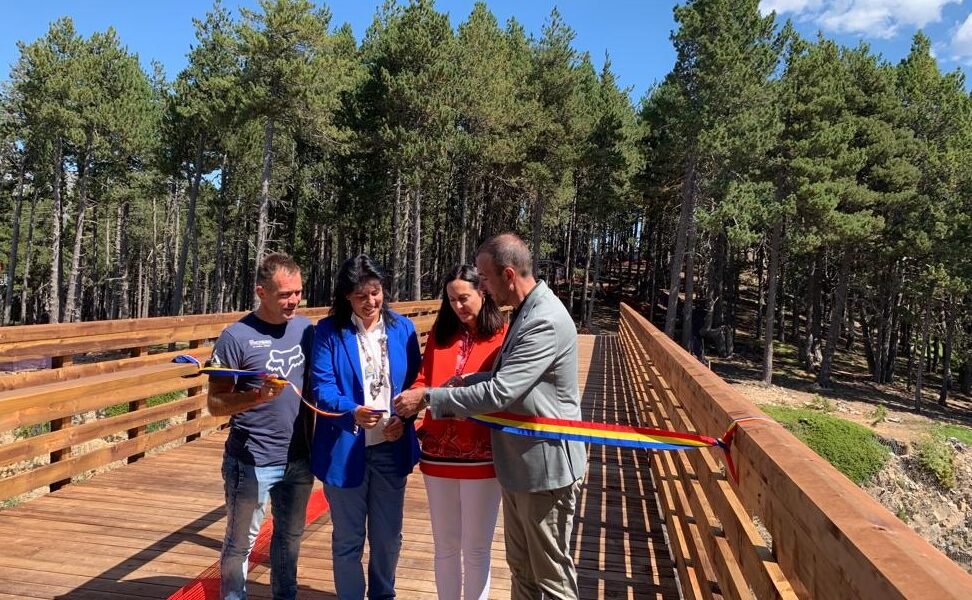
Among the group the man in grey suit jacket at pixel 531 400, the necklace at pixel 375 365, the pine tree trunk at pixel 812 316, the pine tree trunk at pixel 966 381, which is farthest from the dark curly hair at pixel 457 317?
the pine tree trunk at pixel 966 381

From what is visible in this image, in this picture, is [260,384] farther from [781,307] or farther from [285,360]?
[781,307]

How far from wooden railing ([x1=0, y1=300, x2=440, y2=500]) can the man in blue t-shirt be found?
5.72ft

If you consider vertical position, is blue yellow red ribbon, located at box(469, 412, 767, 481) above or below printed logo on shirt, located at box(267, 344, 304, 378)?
below

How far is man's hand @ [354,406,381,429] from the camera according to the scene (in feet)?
8.01

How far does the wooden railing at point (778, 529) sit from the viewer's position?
1.09 metres

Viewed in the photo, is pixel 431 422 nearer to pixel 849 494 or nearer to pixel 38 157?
pixel 849 494

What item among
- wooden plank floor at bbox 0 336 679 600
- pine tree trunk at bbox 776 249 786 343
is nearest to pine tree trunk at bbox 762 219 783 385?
pine tree trunk at bbox 776 249 786 343

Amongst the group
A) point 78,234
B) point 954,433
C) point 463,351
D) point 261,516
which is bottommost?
point 954,433

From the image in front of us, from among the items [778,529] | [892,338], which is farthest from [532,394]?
[892,338]

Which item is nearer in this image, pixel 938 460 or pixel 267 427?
pixel 267 427

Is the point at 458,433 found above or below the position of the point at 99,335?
below

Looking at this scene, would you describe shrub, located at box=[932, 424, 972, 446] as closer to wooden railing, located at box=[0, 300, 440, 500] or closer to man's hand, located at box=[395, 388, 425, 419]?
wooden railing, located at box=[0, 300, 440, 500]

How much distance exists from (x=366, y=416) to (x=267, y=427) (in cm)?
50

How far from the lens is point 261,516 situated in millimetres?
2729
